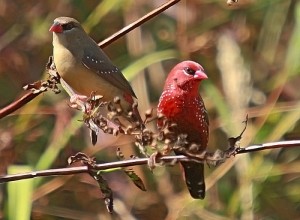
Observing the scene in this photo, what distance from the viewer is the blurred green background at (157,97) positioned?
3729 mm

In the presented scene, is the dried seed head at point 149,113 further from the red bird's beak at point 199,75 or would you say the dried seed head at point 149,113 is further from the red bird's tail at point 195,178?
the red bird's tail at point 195,178

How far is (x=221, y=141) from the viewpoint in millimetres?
4207

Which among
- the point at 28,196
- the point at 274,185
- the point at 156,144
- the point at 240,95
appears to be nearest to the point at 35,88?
the point at 156,144

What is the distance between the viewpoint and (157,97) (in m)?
Answer: 4.26

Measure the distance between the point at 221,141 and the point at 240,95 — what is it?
0.47 meters

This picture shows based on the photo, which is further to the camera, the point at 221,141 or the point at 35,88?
the point at 221,141

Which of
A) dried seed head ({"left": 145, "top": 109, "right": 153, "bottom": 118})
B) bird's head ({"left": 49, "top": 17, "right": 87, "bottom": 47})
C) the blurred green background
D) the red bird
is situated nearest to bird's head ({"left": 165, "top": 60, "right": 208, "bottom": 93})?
the red bird

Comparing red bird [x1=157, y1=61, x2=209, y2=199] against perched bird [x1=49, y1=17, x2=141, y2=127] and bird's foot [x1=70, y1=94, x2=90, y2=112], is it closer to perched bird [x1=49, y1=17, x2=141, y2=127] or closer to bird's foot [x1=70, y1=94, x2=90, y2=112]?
perched bird [x1=49, y1=17, x2=141, y2=127]

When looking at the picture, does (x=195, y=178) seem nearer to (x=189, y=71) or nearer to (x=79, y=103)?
(x=189, y=71)

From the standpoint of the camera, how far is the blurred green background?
3.73 m

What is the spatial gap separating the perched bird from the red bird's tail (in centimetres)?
24

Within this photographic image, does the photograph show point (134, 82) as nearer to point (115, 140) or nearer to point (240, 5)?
point (115, 140)

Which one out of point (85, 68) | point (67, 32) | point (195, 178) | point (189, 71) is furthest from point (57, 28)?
point (195, 178)

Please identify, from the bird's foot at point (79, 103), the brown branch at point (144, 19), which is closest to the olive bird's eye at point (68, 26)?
the brown branch at point (144, 19)
